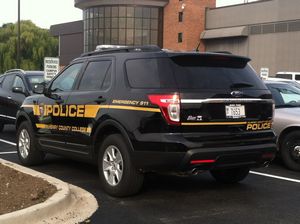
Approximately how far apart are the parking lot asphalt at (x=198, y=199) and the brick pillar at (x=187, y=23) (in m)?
47.4

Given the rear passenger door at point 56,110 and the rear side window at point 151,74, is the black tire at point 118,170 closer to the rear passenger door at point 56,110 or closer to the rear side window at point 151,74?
the rear side window at point 151,74

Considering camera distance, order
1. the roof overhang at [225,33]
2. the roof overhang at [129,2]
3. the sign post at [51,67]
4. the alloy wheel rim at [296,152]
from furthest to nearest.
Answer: the roof overhang at [129,2] → the roof overhang at [225,33] → the sign post at [51,67] → the alloy wheel rim at [296,152]

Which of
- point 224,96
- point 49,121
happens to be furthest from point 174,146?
point 49,121

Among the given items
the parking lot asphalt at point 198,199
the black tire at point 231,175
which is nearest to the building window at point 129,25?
the parking lot asphalt at point 198,199

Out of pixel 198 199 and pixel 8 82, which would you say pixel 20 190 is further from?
pixel 8 82

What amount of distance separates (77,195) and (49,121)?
6.43ft

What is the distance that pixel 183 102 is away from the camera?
19.2 ft

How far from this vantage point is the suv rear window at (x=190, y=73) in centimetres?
608

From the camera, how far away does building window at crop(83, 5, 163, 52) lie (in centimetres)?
5972

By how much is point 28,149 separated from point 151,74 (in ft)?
11.0

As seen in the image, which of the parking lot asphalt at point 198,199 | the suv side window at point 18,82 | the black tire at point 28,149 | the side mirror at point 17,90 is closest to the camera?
the parking lot asphalt at point 198,199

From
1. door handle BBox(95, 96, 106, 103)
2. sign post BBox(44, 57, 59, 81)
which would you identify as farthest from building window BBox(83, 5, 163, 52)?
door handle BBox(95, 96, 106, 103)

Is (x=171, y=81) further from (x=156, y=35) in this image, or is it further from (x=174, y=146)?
(x=156, y=35)

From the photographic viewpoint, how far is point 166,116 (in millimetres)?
5832
